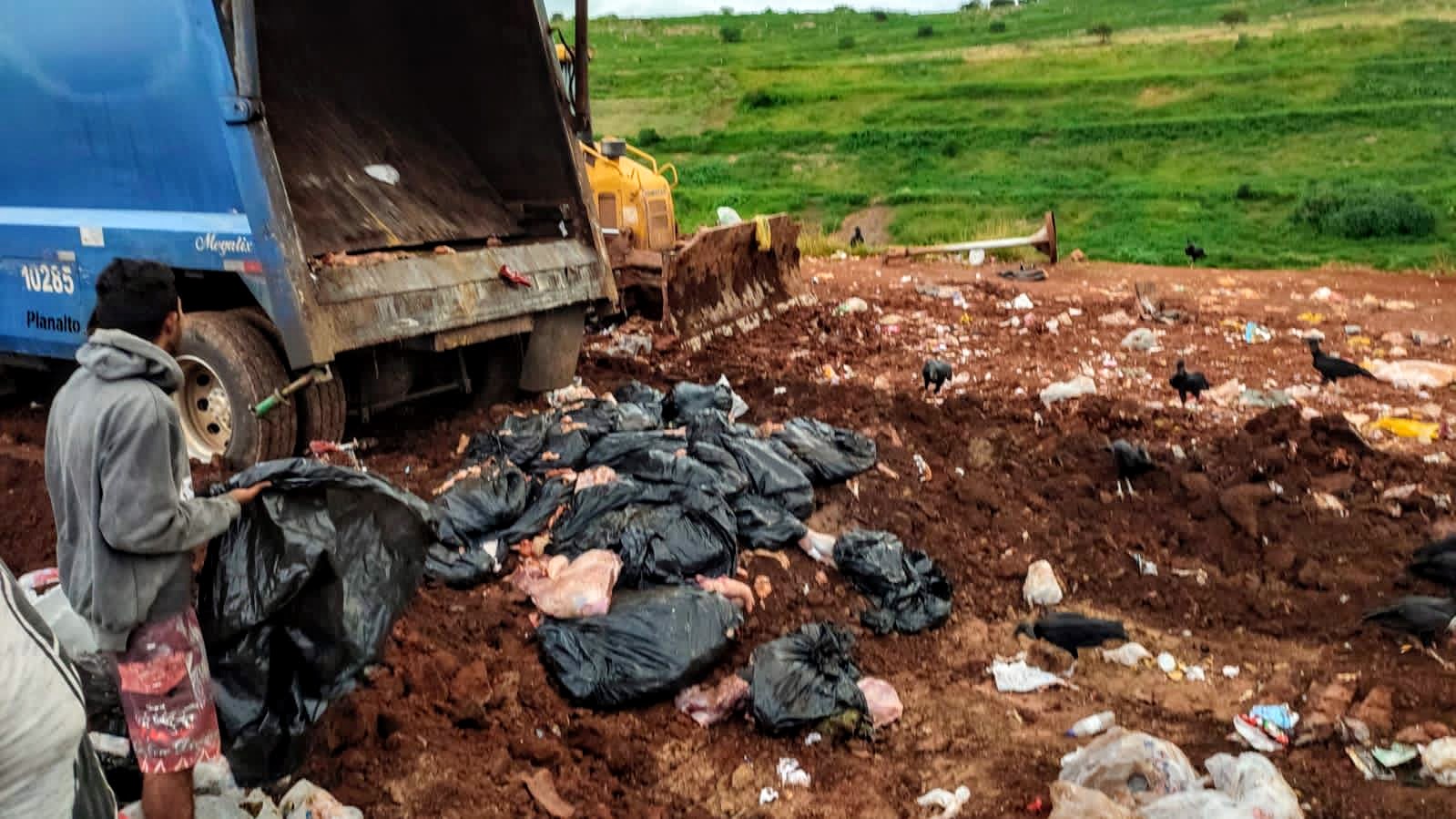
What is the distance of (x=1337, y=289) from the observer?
11883mm

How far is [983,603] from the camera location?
15.1 feet

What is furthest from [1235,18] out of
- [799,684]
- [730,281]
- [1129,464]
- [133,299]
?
[133,299]

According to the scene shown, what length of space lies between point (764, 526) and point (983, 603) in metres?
0.94

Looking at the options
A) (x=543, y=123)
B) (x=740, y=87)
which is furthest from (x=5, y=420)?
(x=740, y=87)

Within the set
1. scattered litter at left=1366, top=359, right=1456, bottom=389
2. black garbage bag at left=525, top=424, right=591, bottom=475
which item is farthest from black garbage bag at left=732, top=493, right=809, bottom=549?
scattered litter at left=1366, top=359, right=1456, bottom=389

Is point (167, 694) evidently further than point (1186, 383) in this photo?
No

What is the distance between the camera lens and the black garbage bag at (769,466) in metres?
5.12

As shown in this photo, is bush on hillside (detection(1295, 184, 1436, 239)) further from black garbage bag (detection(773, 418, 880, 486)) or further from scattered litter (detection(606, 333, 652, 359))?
black garbage bag (detection(773, 418, 880, 486))

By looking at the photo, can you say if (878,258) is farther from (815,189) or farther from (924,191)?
(815,189)

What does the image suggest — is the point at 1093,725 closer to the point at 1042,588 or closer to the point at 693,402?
the point at 1042,588

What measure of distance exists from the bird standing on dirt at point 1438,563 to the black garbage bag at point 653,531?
2659 mm

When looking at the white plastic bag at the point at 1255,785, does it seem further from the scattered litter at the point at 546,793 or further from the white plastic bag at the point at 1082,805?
the scattered litter at the point at 546,793

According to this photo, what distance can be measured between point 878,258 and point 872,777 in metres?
12.1

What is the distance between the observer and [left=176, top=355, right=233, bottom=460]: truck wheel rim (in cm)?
538
